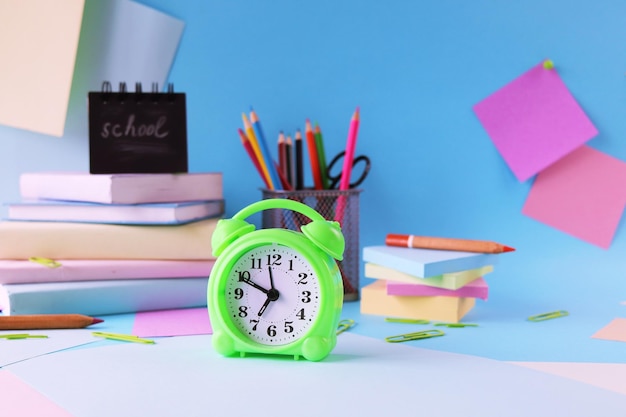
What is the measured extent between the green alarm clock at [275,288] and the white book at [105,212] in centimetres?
23

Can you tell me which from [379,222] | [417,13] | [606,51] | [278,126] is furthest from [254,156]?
[606,51]

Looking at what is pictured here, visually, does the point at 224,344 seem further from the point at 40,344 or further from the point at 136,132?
the point at 136,132

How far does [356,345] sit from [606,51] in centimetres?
71

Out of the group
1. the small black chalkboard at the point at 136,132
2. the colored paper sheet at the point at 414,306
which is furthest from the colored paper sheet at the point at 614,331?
the small black chalkboard at the point at 136,132

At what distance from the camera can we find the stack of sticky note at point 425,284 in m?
1.01

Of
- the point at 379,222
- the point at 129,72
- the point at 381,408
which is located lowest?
the point at 381,408

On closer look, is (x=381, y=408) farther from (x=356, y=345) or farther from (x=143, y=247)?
(x=143, y=247)

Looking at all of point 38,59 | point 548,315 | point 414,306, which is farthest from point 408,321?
point 38,59

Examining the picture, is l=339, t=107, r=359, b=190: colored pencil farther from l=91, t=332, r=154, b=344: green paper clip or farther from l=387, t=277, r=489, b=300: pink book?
l=91, t=332, r=154, b=344: green paper clip

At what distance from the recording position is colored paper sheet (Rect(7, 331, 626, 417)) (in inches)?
25.7

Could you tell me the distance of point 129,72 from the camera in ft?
4.30

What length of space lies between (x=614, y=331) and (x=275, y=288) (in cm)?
42

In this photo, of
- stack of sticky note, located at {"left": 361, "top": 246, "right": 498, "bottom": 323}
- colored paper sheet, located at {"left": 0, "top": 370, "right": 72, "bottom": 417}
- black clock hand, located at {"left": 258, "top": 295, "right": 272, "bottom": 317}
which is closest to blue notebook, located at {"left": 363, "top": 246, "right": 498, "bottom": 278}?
stack of sticky note, located at {"left": 361, "top": 246, "right": 498, "bottom": 323}

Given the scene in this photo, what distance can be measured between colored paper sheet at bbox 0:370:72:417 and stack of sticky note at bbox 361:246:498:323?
0.48 m
